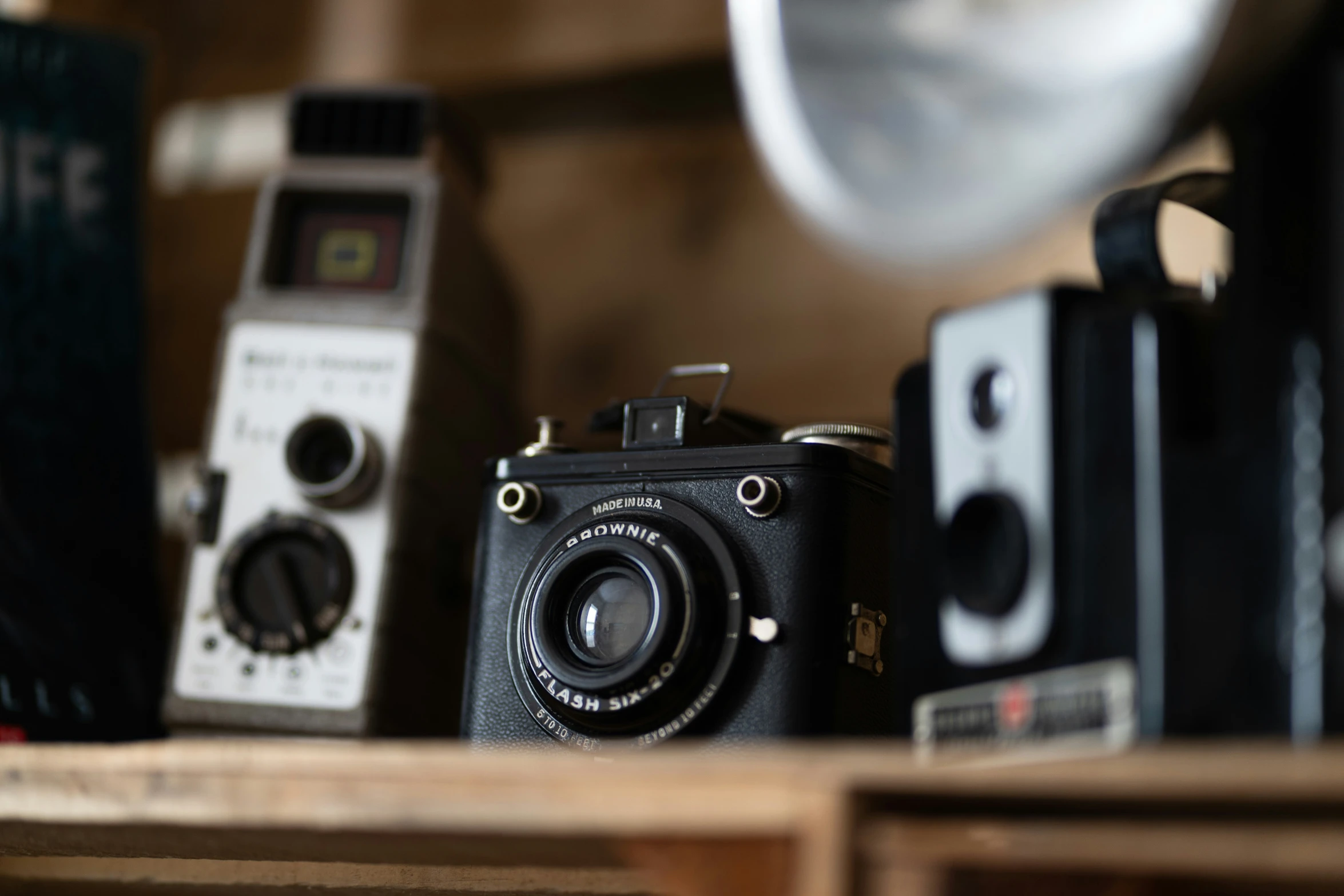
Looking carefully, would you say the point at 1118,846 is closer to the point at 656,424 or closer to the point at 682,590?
the point at 682,590

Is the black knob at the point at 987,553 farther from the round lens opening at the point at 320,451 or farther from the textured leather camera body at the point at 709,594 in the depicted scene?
the round lens opening at the point at 320,451

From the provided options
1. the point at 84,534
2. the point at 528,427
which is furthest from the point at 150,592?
the point at 528,427

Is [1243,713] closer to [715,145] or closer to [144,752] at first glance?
[144,752]

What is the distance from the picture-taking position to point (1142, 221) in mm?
669

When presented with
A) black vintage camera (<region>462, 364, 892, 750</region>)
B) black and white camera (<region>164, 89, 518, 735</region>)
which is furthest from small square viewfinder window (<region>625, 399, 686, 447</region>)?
black and white camera (<region>164, 89, 518, 735</region>)

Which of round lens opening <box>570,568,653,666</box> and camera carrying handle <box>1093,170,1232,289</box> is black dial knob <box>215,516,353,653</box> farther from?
camera carrying handle <box>1093,170,1232,289</box>

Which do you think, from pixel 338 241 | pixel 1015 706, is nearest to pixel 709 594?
pixel 1015 706

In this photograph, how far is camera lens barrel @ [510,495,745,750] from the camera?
732 mm

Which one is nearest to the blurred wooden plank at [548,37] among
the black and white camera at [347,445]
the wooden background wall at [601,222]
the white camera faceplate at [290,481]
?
the wooden background wall at [601,222]

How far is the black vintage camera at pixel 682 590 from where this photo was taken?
736 millimetres

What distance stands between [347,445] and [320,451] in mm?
21

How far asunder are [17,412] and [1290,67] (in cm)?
87

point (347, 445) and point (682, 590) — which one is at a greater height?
point (347, 445)

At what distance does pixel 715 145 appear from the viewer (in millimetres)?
1328
